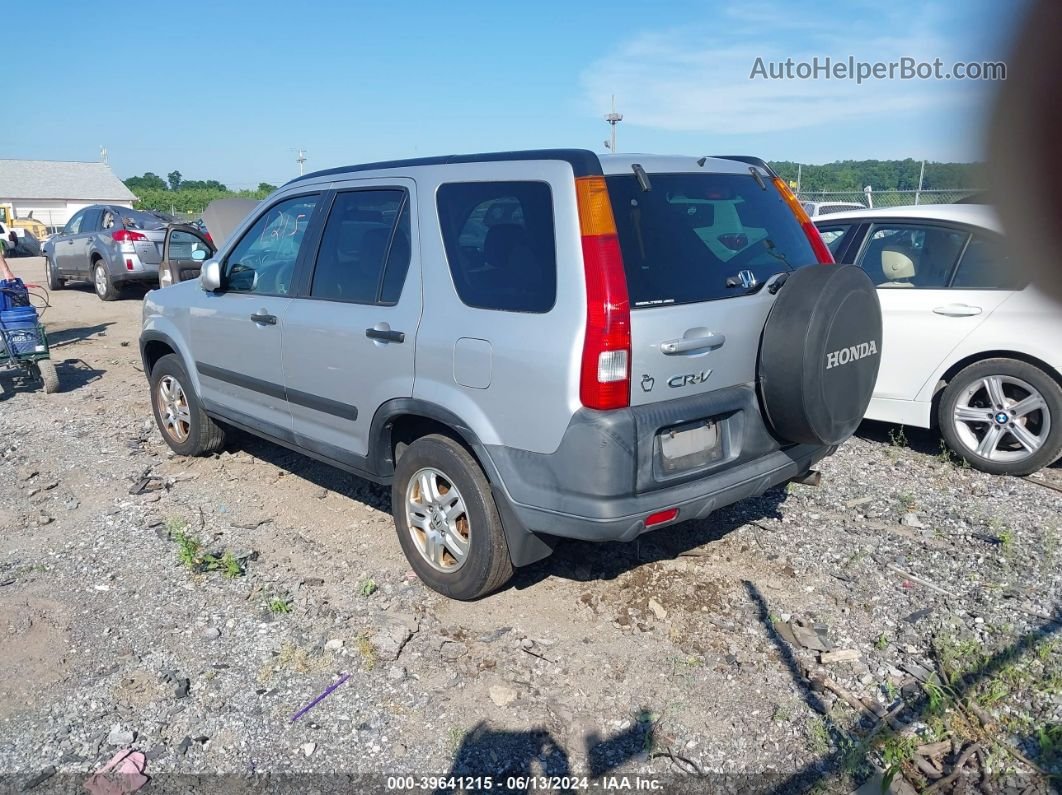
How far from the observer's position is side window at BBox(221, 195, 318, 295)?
4.75 m

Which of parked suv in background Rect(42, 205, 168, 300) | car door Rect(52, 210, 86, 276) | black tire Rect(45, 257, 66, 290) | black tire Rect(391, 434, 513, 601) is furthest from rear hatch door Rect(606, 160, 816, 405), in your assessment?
black tire Rect(45, 257, 66, 290)

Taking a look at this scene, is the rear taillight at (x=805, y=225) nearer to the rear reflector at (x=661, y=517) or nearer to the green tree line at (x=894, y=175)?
the rear reflector at (x=661, y=517)

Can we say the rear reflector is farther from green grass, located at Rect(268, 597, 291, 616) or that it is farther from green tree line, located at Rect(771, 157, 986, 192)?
green grass, located at Rect(268, 597, 291, 616)

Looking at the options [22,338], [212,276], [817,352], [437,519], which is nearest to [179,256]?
[22,338]

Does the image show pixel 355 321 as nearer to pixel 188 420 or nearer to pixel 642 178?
pixel 642 178

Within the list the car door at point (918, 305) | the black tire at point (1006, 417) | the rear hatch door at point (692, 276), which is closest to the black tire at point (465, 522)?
the rear hatch door at point (692, 276)

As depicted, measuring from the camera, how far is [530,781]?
2857mm

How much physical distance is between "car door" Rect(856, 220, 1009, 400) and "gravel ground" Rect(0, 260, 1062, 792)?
73cm

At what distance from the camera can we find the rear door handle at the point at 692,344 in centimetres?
329

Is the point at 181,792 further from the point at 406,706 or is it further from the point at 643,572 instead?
the point at 643,572

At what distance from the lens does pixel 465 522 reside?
3.89m

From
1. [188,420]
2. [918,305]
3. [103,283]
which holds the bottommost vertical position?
[103,283]

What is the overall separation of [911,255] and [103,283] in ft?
43.5

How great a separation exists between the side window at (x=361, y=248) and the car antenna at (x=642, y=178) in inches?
45.1
